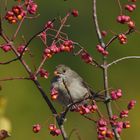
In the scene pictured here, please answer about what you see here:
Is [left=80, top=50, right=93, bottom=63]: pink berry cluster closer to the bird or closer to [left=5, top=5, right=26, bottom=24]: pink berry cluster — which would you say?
[left=5, top=5, right=26, bottom=24]: pink berry cluster

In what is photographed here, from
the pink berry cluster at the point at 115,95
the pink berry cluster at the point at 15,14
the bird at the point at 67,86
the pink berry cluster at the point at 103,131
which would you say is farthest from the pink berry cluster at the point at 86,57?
the bird at the point at 67,86

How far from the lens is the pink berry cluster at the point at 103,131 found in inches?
162

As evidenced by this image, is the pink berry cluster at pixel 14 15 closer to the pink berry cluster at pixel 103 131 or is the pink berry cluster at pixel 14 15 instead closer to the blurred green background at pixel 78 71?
the pink berry cluster at pixel 103 131

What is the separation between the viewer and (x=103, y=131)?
13.5ft

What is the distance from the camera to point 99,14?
64.2 feet

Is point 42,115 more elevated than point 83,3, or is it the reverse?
point 83,3

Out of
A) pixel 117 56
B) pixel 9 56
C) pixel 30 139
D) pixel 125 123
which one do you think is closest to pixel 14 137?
pixel 30 139

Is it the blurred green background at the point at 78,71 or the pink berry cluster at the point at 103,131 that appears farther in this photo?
the blurred green background at the point at 78,71

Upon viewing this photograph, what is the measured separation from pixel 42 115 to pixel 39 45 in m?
4.22

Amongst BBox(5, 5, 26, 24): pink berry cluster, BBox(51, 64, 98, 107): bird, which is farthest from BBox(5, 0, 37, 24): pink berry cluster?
BBox(51, 64, 98, 107): bird

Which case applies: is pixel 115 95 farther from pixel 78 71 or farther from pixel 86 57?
pixel 78 71

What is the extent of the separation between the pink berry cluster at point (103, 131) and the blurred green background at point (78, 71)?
7.63m

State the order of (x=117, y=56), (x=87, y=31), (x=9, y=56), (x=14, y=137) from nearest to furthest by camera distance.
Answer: (x=14, y=137), (x=9, y=56), (x=117, y=56), (x=87, y=31)

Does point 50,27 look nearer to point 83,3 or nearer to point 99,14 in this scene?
point 99,14
